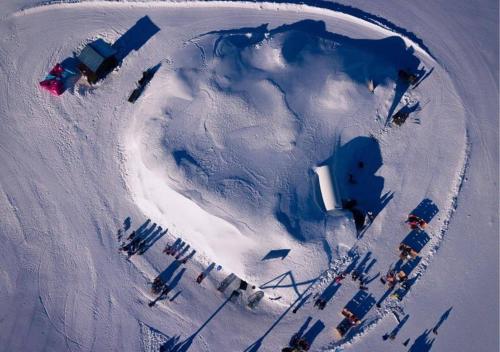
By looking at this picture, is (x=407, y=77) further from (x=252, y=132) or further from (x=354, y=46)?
(x=252, y=132)

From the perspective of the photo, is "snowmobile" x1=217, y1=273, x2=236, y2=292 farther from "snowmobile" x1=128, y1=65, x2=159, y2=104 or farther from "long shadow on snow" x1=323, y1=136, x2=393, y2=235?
"snowmobile" x1=128, y1=65, x2=159, y2=104

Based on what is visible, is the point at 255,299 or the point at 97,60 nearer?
the point at 255,299

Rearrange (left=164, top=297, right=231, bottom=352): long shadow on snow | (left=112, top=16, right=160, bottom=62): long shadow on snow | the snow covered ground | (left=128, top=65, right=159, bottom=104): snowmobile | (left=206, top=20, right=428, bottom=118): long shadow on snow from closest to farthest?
the snow covered ground
(left=164, top=297, right=231, bottom=352): long shadow on snow
(left=206, top=20, right=428, bottom=118): long shadow on snow
(left=128, top=65, right=159, bottom=104): snowmobile
(left=112, top=16, right=160, bottom=62): long shadow on snow

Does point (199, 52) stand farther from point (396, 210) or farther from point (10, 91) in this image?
point (396, 210)

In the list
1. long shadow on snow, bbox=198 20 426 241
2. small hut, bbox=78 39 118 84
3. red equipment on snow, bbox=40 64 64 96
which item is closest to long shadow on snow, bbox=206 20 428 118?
long shadow on snow, bbox=198 20 426 241

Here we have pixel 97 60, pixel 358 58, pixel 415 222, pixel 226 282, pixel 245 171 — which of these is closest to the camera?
pixel 245 171

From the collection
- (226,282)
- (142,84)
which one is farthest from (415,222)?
(142,84)

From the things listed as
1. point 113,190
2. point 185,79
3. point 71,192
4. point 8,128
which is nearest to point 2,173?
point 8,128
